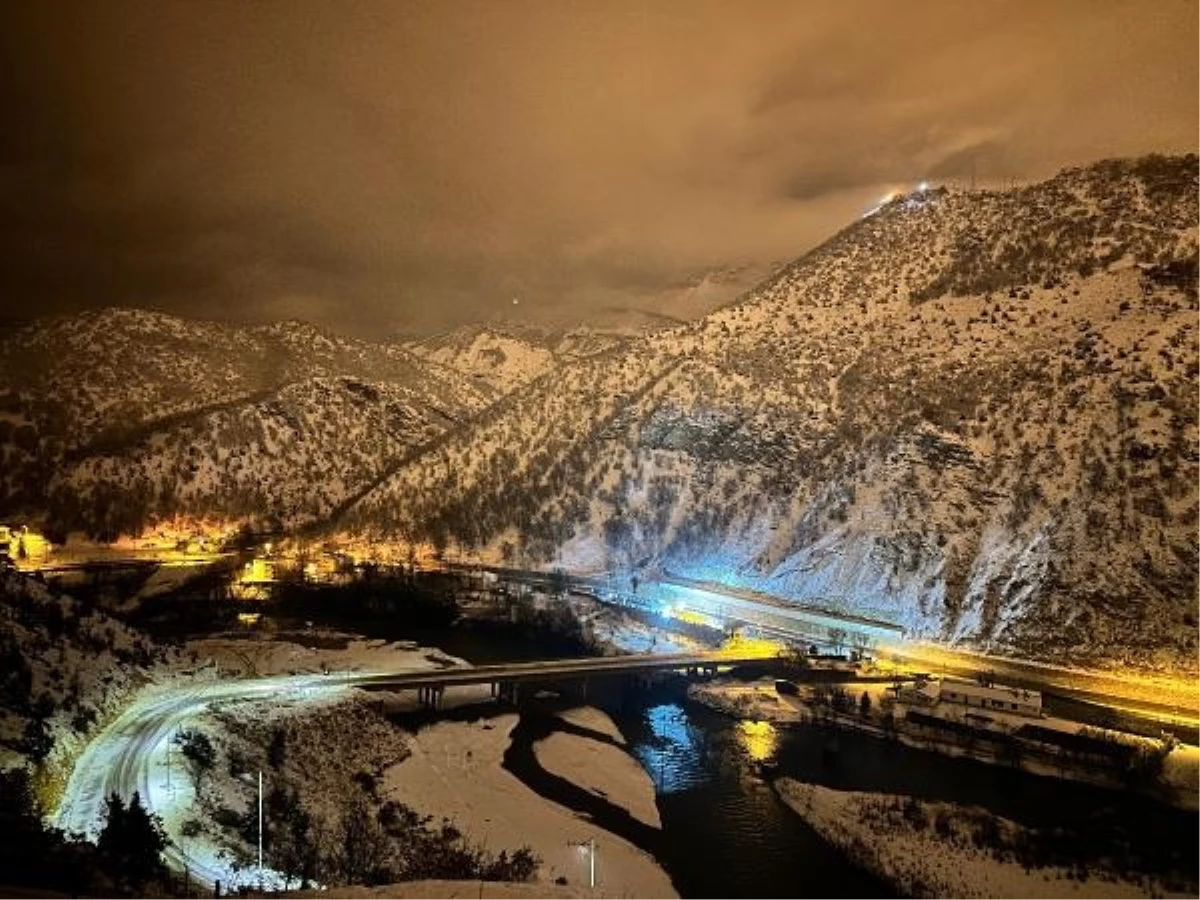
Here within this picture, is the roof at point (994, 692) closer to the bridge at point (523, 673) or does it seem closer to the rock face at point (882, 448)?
the rock face at point (882, 448)

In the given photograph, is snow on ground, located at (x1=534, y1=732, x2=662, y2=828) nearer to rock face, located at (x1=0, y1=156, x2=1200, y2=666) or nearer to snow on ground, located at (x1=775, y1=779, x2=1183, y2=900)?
snow on ground, located at (x1=775, y1=779, x2=1183, y2=900)

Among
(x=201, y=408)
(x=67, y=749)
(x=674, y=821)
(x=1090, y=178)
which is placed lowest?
(x=674, y=821)

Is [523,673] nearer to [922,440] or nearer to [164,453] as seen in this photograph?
[922,440]

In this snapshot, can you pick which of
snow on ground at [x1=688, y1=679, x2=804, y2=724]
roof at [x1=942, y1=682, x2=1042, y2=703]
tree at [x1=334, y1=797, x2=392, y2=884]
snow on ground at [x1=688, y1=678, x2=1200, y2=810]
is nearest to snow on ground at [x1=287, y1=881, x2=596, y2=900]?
tree at [x1=334, y1=797, x2=392, y2=884]

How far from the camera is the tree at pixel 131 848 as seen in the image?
2405 cm

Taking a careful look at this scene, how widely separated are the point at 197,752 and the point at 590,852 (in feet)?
58.9

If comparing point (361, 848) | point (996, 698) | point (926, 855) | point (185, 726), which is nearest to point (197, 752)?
point (185, 726)

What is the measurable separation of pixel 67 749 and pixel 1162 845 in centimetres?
4560

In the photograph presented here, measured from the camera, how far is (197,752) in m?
39.6

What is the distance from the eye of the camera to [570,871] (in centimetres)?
3431

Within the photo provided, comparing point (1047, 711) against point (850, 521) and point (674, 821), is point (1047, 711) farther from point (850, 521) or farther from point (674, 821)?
point (850, 521)

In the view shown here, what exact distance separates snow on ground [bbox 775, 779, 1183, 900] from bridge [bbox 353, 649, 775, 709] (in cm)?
2000

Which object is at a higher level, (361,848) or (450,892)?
(450,892)

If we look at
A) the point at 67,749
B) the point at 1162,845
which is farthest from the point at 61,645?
the point at 1162,845
